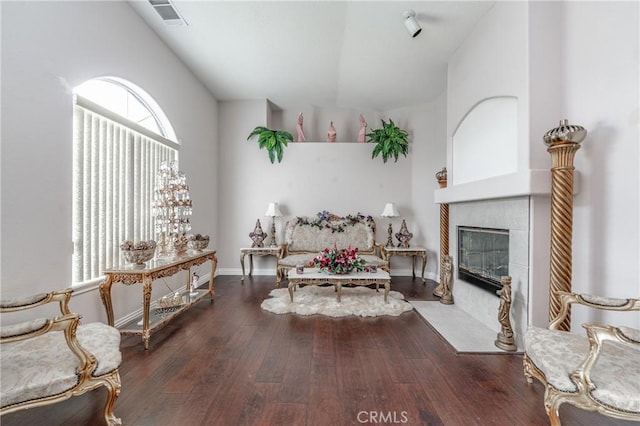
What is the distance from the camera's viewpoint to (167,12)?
294 centimetres

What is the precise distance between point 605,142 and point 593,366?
64.8 inches

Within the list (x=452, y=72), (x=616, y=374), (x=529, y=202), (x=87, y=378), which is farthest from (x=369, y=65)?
(x=87, y=378)

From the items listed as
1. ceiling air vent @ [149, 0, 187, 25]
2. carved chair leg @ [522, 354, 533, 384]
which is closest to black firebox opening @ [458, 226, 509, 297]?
carved chair leg @ [522, 354, 533, 384]

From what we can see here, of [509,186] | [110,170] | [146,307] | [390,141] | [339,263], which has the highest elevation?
[390,141]

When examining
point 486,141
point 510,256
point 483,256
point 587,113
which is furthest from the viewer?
point 483,256

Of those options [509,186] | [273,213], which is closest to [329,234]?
[273,213]

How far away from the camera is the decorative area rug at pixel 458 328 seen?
95.1 inches

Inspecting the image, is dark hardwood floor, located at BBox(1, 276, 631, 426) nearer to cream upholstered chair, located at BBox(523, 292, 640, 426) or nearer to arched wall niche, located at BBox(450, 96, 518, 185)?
cream upholstered chair, located at BBox(523, 292, 640, 426)

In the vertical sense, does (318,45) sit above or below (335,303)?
above

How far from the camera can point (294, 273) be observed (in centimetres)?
353

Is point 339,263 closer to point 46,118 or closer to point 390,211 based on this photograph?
point 390,211

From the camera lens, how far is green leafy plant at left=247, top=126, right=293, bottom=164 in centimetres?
511

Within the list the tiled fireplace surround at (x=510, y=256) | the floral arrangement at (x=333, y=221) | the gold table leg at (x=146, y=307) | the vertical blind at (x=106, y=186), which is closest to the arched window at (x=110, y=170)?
the vertical blind at (x=106, y=186)

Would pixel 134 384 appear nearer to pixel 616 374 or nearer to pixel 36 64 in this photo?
pixel 36 64
